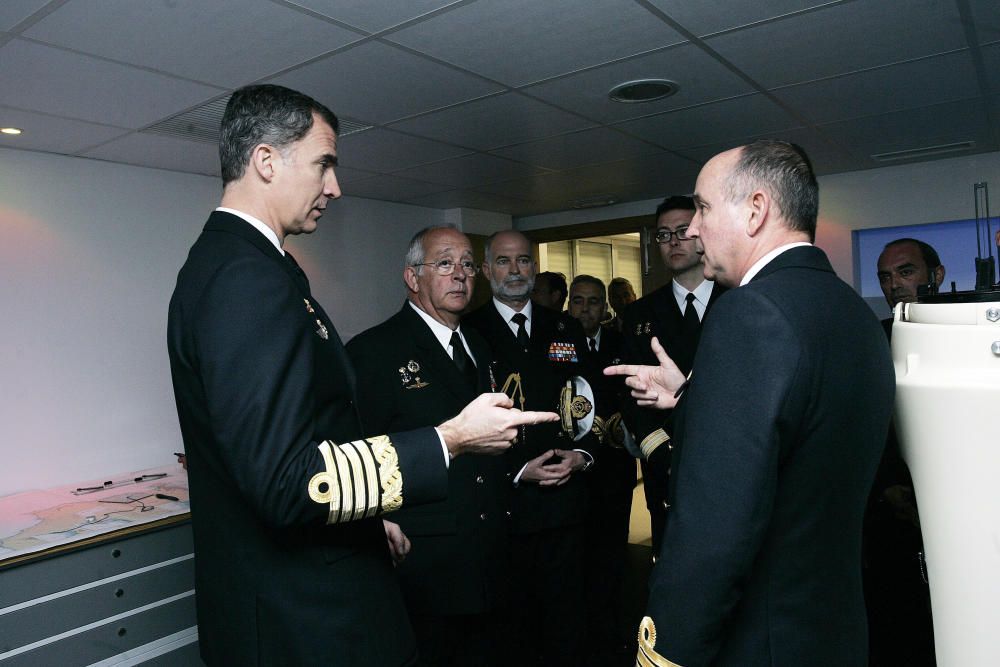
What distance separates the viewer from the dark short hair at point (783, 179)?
122 cm

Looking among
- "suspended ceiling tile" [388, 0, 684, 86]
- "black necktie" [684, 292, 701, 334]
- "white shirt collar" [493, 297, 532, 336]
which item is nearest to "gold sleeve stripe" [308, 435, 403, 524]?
"suspended ceiling tile" [388, 0, 684, 86]

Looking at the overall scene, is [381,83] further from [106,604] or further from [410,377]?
[106,604]

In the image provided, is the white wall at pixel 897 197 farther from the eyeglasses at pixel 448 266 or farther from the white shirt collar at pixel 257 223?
the white shirt collar at pixel 257 223

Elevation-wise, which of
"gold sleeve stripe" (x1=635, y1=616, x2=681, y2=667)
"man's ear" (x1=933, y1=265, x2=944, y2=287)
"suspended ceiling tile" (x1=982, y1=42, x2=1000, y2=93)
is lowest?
"gold sleeve stripe" (x1=635, y1=616, x2=681, y2=667)

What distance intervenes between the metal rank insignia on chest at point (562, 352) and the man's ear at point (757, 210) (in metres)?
1.79

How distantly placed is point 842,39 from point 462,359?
185cm

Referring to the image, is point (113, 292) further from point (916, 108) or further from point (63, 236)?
point (916, 108)

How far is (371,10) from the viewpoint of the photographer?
2.13 meters

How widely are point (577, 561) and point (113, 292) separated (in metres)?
2.96

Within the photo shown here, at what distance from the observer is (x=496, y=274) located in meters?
3.12

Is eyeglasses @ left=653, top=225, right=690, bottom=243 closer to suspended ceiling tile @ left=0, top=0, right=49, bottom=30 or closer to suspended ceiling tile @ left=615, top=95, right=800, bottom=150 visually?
suspended ceiling tile @ left=615, top=95, right=800, bottom=150

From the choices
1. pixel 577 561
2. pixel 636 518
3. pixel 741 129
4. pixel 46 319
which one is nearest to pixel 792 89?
pixel 741 129

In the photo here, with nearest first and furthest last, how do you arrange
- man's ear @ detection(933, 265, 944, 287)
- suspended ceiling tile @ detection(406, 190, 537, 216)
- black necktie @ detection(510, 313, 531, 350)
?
black necktie @ detection(510, 313, 531, 350) → man's ear @ detection(933, 265, 944, 287) → suspended ceiling tile @ detection(406, 190, 537, 216)

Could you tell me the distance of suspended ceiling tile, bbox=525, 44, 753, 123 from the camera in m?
2.68
